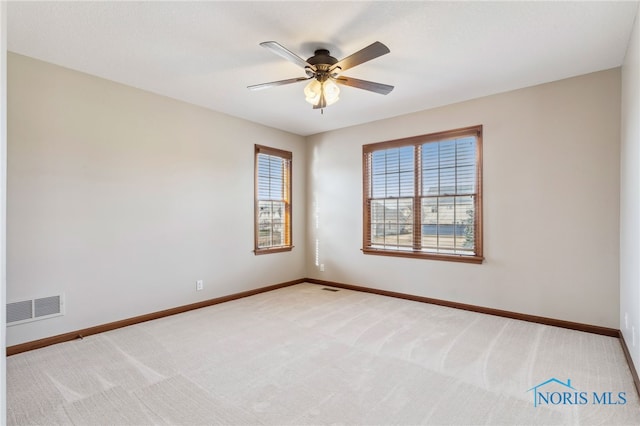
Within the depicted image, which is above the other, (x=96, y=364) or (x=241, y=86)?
(x=241, y=86)

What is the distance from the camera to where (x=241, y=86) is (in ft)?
12.3

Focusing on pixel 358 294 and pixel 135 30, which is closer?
pixel 135 30

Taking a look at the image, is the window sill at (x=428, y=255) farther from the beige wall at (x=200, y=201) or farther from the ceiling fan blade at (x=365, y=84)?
the ceiling fan blade at (x=365, y=84)

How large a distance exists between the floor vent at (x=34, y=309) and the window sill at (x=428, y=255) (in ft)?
12.5

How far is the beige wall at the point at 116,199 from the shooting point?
10.1 feet

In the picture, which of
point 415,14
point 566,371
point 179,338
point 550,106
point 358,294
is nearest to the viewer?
point 415,14

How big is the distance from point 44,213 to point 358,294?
389 centimetres

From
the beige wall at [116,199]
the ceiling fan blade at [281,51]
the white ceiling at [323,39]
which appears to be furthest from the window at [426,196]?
the ceiling fan blade at [281,51]

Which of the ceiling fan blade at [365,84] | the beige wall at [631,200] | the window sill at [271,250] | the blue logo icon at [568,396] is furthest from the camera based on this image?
the window sill at [271,250]

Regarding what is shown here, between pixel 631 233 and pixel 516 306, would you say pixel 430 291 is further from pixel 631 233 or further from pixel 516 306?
pixel 631 233

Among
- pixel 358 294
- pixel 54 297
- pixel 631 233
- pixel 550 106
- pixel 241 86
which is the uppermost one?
pixel 241 86

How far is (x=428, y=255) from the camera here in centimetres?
460

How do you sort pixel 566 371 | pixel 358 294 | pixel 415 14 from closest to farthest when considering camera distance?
pixel 415 14 → pixel 566 371 → pixel 358 294

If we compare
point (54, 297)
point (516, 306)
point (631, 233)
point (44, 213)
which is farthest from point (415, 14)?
point (54, 297)
